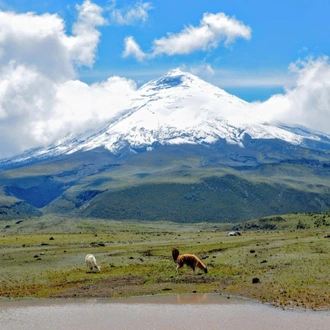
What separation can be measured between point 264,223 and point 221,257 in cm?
10168

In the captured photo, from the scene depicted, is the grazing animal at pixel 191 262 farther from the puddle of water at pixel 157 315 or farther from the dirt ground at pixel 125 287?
the puddle of water at pixel 157 315

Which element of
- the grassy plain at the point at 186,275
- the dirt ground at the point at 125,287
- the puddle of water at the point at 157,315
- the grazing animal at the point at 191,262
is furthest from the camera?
the grazing animal at the point at 191,262

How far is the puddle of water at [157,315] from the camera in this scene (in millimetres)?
37625

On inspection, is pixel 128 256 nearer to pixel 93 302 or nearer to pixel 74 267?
pixel 74 267

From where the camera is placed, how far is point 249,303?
4419cm

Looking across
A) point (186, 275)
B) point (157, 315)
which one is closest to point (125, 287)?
point (186, 275)

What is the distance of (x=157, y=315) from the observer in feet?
136

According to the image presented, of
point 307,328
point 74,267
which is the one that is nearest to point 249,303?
point 307,328

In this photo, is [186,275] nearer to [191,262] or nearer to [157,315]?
[191,262]

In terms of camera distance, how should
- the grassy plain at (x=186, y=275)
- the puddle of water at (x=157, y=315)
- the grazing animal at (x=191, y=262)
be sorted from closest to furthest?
the puddle of water at (x=157, y=315) → the grassy plain at (x=186, y=275) → the grazing animal at (x=191, y=262)

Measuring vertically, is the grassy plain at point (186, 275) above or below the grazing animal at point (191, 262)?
below

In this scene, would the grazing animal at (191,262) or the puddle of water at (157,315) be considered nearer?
the puddle of water at (157,315)

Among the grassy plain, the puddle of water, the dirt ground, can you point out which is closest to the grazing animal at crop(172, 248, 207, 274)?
the grassy plain

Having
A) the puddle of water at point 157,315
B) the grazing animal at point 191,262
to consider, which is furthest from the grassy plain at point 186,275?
the puddle of water at point 157,315
